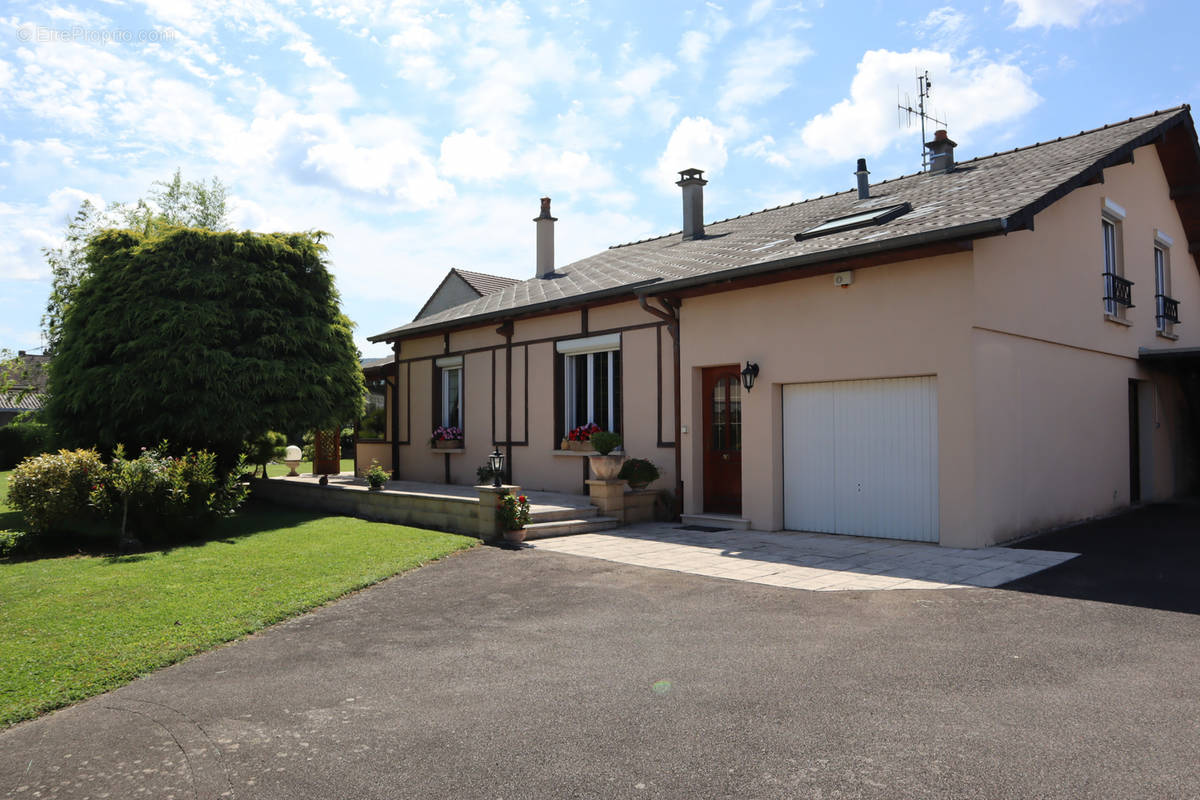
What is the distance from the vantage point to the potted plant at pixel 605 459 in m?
10.8

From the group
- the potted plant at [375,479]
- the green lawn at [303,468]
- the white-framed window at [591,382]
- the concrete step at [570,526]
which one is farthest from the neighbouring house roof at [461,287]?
the concrete step at [570,526]

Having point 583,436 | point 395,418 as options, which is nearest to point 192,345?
point 395,418

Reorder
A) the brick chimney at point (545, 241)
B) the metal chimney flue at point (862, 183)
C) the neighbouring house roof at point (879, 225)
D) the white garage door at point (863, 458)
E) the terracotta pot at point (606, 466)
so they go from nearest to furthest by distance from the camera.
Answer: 1. the neighbouring house roof at point (879, 225)
2. the white garage door at point (863, 458)
3. the terracotta pot at point (606, 466)
4. the metal chimney flue at point (862, 183)
5. the brick chimney at point (545, 241)

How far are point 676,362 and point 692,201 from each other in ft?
19.1

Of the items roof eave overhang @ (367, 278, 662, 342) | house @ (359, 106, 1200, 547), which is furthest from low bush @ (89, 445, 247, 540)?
roof eave overhang @ (367, 278, 662, 342)

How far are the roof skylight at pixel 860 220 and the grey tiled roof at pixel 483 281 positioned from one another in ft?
59.3

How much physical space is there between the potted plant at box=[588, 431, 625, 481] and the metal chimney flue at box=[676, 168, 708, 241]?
6.18 meters

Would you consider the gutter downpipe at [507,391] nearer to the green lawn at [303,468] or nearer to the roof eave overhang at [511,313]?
the roof eave overhang at [511,313]

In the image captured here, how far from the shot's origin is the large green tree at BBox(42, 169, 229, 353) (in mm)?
24297

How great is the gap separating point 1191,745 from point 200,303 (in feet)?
43.4

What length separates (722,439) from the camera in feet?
35.9

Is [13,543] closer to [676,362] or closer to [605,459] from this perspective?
[605,459]

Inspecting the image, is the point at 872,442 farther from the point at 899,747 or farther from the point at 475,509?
the point at 899,747

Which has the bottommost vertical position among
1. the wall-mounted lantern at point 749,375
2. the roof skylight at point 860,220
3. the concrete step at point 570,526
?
the concrete step at point 570,526
